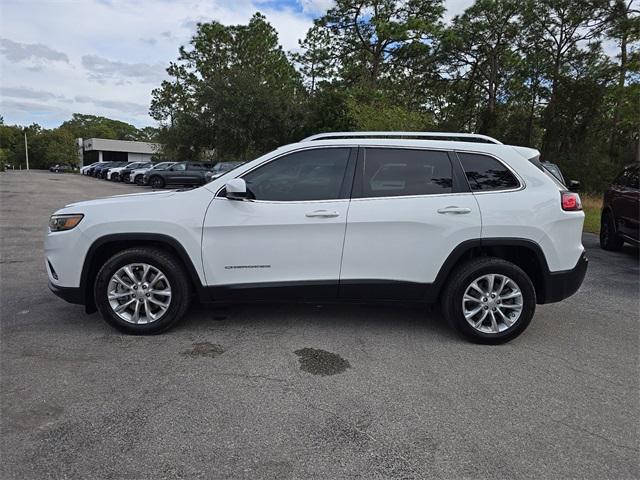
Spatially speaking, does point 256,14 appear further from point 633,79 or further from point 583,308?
point 583,308

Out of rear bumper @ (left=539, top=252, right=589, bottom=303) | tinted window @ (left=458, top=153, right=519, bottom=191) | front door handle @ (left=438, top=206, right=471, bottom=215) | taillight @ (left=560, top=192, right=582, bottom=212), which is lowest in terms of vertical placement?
rear bumper @ (left=539, top=252, right=589, bottom=303)

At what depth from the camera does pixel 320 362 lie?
3689 mm

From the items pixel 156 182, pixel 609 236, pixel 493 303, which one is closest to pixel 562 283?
pixel 493 303

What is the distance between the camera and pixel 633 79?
73.3ft

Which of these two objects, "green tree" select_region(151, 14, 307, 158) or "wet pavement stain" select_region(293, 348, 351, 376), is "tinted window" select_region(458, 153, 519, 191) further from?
"green tree" select_region(151, 14, 307, 158)

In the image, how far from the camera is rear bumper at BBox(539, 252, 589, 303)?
416 centimetres

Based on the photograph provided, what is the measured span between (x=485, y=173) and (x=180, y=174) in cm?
2384

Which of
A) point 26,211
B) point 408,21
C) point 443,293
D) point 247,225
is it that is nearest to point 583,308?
point 443,293

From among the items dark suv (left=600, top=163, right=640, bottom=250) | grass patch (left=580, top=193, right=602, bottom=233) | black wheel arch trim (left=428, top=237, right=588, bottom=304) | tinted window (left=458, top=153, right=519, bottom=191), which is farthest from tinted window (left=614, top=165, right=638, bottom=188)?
tinted window (left=458, top=153, right=519, bottom=191)

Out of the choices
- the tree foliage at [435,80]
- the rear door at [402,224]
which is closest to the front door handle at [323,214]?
the rear door at [402,224]

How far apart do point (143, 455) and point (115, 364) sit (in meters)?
1.27

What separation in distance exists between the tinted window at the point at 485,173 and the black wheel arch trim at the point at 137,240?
267cm

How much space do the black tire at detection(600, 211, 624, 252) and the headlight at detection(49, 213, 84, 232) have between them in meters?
9.29

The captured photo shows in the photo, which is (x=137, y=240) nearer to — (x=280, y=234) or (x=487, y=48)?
(x=280, y=234)
